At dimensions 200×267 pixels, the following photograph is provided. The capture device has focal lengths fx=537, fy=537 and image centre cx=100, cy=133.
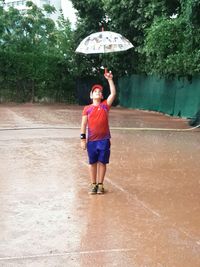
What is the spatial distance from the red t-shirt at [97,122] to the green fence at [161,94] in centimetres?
1310

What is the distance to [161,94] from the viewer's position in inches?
946

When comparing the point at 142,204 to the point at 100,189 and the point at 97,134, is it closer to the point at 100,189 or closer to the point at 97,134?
the point at 100,189

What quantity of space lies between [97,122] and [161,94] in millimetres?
16874

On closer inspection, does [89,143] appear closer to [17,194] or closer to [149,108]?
[17,194]

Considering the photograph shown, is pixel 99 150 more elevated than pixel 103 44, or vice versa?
pixel 103 44

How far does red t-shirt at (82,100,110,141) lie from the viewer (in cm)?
746

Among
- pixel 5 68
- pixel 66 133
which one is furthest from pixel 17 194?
pixel 5 68

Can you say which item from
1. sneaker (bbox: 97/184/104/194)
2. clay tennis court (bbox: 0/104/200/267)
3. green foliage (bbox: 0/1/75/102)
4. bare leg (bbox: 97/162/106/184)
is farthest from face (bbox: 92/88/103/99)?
green foliage (bbox: 0/1/75/102)

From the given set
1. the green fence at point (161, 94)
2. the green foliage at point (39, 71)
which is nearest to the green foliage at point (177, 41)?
the green fence at point (161, 94)

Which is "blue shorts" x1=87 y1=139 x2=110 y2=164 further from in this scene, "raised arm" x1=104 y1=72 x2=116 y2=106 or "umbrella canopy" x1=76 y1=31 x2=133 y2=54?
"umbrella canopy" x1=76 y1=31 x2=133 y2=54

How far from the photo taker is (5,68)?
29.9 metres

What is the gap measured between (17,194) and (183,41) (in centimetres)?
1166

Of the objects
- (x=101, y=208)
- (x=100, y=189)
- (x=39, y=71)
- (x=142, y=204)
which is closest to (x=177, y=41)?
(x=100, y=189)

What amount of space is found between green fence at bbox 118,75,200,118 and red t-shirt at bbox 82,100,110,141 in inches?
516
